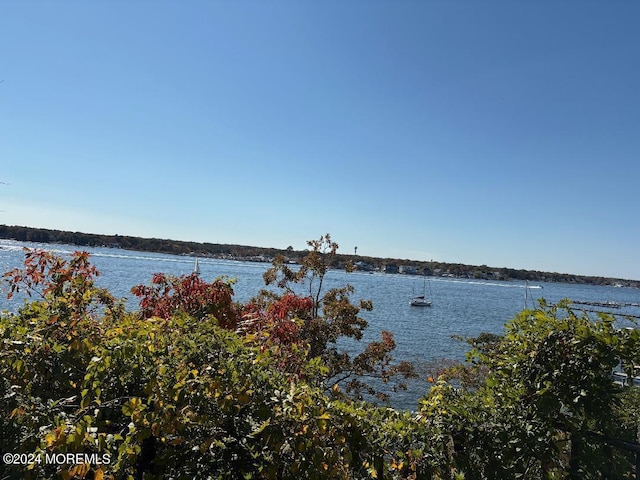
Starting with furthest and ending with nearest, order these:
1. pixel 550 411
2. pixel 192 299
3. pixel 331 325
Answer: pixel 331 325 → pixel 192 299 → pixel 550 411

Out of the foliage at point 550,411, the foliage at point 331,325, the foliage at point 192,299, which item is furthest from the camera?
the foliage at point 331,325

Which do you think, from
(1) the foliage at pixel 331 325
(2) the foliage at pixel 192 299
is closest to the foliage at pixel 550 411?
(2) the foliage at pixel 192 299

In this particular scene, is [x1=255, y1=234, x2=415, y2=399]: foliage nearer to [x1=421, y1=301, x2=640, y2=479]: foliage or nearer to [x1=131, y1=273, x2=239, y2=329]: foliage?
[x1=131, y1=273, x2=239, y2=329]: foliage

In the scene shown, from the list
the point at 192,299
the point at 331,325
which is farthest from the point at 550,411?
the point at 331,325

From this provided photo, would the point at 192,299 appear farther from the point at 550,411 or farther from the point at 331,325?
the point at 331,325

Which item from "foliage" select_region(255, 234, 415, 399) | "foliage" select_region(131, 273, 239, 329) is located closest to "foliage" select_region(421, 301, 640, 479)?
"foliage" select_region(131, 273, 239, 329)

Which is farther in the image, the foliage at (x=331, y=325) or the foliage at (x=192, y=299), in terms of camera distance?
the foliage at (x=331, y=325)

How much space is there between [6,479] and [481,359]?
3.03m

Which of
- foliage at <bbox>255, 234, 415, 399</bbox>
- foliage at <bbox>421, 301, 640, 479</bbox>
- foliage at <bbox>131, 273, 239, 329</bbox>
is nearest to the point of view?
foliage at <bbox>421, 301, 640, 479</bbox>

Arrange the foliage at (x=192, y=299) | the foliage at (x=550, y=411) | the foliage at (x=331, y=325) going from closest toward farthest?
1. the foliage at (x=550, y=411)
2. the foliage at (x=192, y=299)
3. the foliage at (x=331, y=325)

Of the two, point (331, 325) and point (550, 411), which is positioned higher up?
point (550, 411)

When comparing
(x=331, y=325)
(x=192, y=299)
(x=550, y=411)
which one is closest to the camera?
(x=550, y=411)

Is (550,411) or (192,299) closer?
(550,411)

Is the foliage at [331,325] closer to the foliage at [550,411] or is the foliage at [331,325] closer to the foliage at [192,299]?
the foliage at [192,299]
